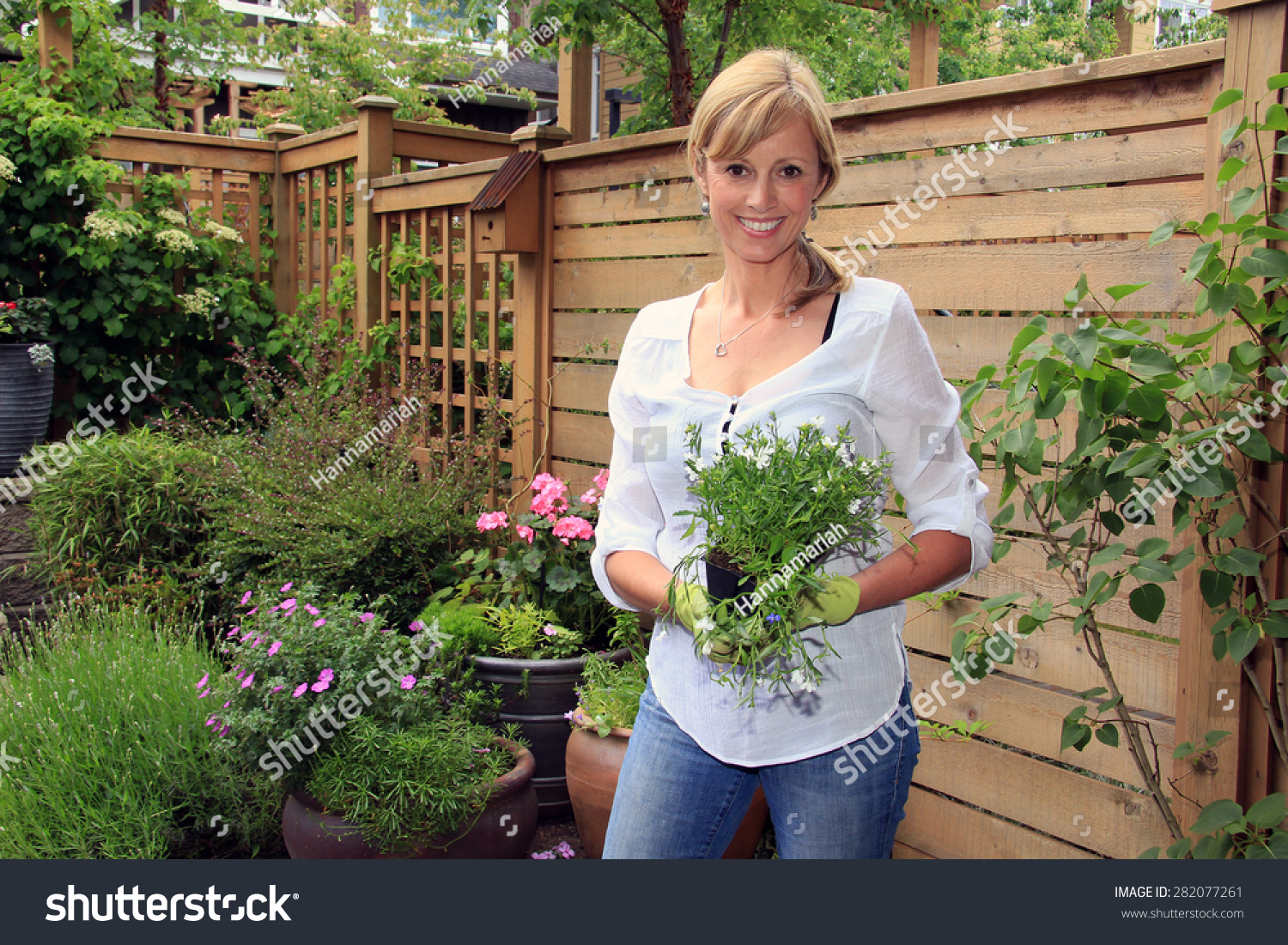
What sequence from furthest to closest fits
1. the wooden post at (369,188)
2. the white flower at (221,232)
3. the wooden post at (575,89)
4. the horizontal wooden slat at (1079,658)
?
the white flower at (221,232)
the wooden post at (369,188)
the wooden post at (575,89)
the horizontal wooden slat at (1079,658)

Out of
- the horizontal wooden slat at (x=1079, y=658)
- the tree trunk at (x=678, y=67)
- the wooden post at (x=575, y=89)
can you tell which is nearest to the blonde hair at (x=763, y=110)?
the horizontal wooden slat at (x=1079, y=658)

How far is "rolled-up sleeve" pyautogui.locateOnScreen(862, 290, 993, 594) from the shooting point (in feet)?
5.05

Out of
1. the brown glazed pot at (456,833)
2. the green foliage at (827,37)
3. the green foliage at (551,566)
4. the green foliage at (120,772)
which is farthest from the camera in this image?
the green foliage at (827,37)

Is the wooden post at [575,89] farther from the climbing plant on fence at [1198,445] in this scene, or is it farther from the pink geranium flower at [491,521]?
the climbing plant on fence at [1198,445]

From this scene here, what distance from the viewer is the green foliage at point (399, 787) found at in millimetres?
2633

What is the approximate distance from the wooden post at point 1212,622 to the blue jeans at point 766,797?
2.93ft

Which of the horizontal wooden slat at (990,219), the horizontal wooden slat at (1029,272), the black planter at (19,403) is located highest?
the horizontal wooden slat at (990,219)

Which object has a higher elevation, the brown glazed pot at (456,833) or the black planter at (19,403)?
the black planter at (19,403)

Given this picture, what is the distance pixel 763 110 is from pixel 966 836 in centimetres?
198

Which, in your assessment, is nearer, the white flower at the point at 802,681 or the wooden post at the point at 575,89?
the white flower at the point at 802,681

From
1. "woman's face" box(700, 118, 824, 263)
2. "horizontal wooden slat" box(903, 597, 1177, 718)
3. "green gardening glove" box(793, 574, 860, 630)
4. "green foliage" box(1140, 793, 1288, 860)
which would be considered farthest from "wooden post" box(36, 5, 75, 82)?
"green foliage" box(1140, 793, 1288, 860)

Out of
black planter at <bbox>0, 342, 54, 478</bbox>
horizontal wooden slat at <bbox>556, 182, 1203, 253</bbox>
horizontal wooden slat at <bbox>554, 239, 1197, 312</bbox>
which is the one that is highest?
horizontal wooden slat at <bbox>556, 182, 1203, 253</bbox>

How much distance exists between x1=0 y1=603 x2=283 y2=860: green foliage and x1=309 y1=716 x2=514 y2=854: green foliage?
1.30 ft

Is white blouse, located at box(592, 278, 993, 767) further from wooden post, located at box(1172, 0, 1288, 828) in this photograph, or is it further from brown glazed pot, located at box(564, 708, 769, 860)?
brown glazed pot, located at box(564, 708, 769, 860)
